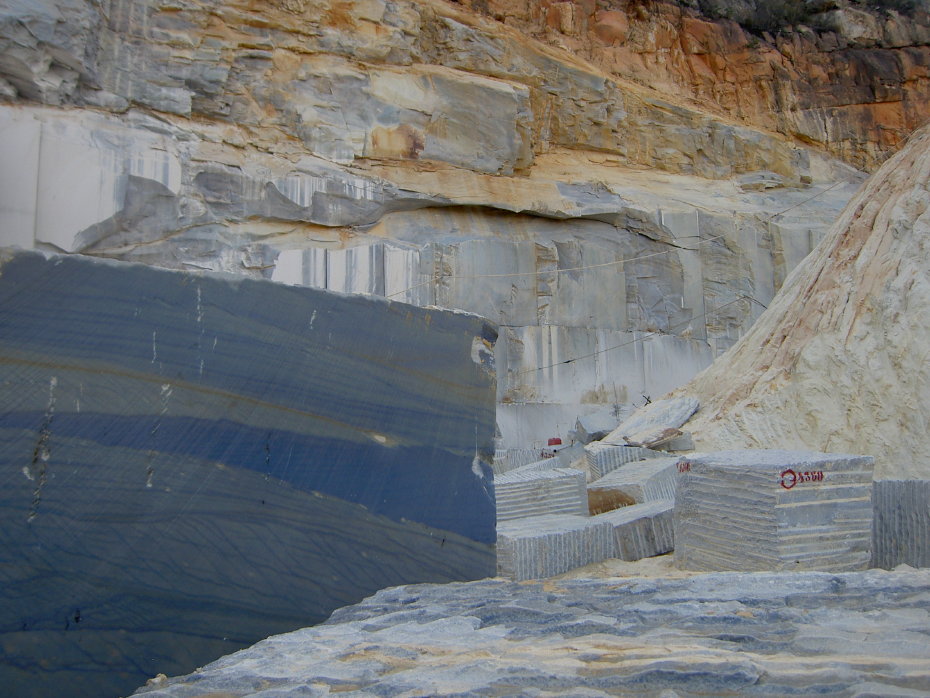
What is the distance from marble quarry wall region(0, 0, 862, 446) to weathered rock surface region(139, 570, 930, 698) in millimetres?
11680

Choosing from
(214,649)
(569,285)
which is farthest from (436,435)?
(569,285)

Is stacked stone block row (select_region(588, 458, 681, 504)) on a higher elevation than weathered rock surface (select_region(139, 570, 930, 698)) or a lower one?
lower

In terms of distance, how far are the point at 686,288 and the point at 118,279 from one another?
16.3 meters

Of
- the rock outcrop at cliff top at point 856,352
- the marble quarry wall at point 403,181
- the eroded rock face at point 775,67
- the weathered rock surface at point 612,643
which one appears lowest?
the weathered rock surface at point 612,643

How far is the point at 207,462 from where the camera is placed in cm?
204

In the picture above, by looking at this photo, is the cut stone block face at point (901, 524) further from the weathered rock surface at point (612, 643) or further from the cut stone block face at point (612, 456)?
the cut stone block face at point (612, 456)

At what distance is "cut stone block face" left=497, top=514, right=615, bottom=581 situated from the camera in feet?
12.4

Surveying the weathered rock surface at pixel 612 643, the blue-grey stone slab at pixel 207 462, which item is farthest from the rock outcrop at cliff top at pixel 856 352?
the blue-grey stone slab at pixel 207 462

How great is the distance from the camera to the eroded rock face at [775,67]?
20141mm

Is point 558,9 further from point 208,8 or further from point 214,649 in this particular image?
point 214,649

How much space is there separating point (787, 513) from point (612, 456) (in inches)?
140

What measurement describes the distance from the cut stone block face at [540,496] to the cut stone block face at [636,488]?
1.59 ft

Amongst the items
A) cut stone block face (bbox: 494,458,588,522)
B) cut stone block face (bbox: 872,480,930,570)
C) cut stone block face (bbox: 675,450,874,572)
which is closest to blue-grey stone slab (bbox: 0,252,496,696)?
cut stone block face (bbox: 675,450,874,572)

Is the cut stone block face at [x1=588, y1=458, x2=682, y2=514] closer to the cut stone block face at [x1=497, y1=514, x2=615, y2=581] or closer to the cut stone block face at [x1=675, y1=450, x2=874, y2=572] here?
the cut stone block face at [x1=497, y1=514, x2=615, y2=581]
